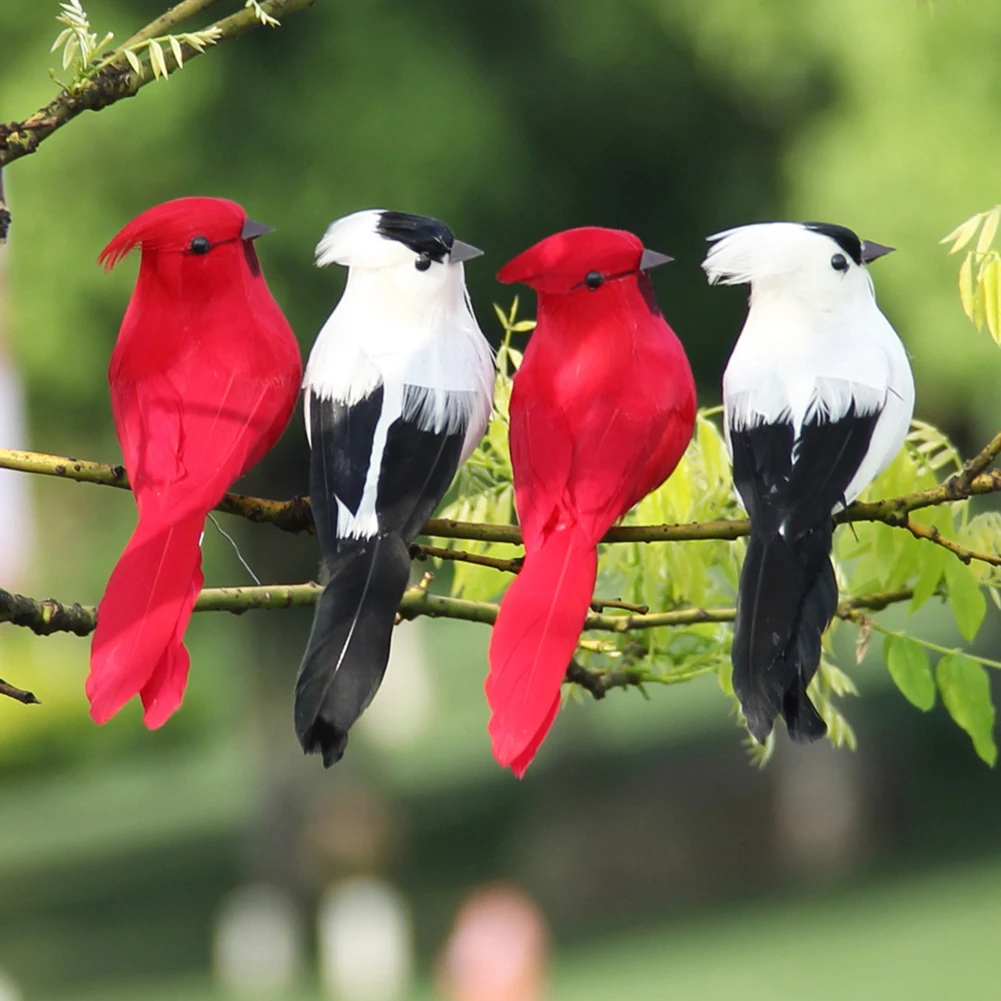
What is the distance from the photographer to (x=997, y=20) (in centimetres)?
712

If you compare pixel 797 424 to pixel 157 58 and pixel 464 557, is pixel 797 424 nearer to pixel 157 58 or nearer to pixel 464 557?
pixel 464 557

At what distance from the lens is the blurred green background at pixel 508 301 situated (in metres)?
7.20

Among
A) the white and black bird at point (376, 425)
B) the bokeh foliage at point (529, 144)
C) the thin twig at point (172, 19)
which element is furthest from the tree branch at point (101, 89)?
the bokeh foliage at point (529, 144)

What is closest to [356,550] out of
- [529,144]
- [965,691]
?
[965,691]

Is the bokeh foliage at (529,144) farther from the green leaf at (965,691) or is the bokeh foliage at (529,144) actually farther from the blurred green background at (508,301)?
the green leaf at (965,691)

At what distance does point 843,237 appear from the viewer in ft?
6.53

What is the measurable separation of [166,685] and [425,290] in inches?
23.2

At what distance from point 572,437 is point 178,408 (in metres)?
0.47

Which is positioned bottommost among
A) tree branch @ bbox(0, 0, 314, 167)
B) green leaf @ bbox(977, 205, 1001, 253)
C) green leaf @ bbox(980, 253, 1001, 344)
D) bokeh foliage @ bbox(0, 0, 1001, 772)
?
green leaf @ bbox(980, 253, 1001, 344)

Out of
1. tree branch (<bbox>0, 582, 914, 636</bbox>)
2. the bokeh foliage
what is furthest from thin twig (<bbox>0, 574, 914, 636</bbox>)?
the bokeh foliage

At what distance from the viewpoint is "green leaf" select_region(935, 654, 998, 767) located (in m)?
2.12

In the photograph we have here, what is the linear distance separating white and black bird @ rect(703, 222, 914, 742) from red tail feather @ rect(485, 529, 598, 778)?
0.59 ft

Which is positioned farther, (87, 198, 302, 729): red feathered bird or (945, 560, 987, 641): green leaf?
(945, 560, 987, 641): green leaf

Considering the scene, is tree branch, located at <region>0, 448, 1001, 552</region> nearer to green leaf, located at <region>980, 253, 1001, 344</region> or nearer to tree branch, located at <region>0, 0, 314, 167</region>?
green leaf, located at <region>980, 253, 1001, 344</region>
